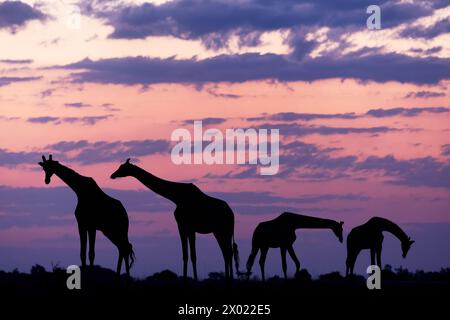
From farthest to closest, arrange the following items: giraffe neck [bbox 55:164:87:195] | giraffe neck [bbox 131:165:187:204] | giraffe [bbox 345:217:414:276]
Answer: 1. giraffe [bbox 345:217:414:276]
2. giraffe neck [bbox 131:165:187:204]
3. giraffe neck [bbox 55:164:87:195]

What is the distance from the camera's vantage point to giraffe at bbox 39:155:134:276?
41938 millimetres

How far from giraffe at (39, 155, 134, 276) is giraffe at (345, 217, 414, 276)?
10.3 metres

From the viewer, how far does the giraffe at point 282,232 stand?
50469mm

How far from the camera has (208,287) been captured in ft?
146

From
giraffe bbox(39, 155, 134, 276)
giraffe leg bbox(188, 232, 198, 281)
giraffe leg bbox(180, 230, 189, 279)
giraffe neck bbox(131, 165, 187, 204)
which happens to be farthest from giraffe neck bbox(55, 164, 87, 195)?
giraffe leg bbox(188, 232, 198, 281)

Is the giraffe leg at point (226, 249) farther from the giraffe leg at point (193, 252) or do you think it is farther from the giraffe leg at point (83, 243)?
the giraffe leg at point (83, 243)

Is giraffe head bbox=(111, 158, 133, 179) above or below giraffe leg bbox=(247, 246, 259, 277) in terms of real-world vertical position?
above

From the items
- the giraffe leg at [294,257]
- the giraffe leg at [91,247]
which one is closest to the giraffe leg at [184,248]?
the giraffe leg at [91,247]

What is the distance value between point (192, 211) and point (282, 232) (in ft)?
26.2

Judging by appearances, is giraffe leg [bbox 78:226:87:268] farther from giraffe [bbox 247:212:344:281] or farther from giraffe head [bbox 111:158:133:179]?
giraffe [bbox 247:212:344:281]

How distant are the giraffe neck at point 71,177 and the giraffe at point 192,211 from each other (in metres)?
1.64
